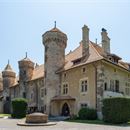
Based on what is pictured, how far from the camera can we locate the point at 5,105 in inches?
2443

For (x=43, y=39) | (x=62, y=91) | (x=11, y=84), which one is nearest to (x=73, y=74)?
(x=62, y=91)

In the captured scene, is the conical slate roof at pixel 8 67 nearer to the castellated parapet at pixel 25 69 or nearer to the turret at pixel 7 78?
the turret at pixel 7 78

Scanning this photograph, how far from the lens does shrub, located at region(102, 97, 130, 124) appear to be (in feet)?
88.9

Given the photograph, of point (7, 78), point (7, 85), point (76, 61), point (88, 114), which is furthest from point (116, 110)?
point (7, 78)

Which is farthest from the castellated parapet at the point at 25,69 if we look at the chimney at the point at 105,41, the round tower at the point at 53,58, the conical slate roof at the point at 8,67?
the chimney at the point at 105,41

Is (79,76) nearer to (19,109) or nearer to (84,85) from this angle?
(84,85)

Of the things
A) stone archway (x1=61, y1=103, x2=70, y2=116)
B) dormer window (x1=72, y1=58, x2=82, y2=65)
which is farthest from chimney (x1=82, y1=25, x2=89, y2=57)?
stone archway (x1=61, y1=103, x2=70, y2=116)

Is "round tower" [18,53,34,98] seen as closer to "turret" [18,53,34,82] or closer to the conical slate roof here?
"turret" [18,53,34,82]

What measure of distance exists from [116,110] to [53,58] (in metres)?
17.2

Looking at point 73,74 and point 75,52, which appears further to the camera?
point 75,52

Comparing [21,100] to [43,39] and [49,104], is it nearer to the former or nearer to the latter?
[49,104]

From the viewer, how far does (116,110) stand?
27.4 m

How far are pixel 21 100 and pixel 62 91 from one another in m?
7.49

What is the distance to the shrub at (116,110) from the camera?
27086 mm
